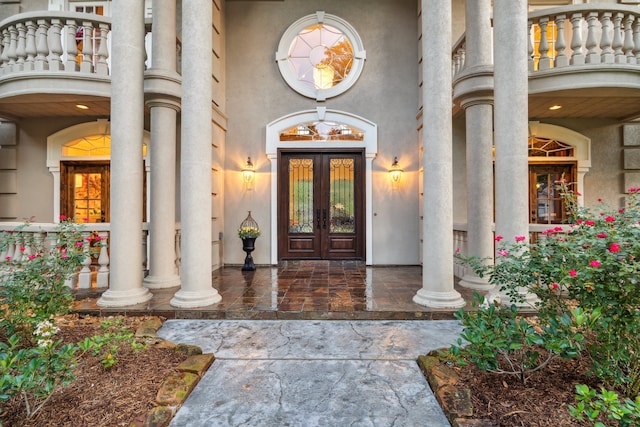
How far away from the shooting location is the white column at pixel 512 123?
3840mm

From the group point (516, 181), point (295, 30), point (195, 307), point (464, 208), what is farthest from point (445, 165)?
point (295, 30)

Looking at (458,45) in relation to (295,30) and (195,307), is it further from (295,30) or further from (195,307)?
(195,307)

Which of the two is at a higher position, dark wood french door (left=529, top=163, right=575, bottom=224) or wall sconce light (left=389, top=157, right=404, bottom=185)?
wall sconce light (left=389, top=157, right=404, bottom=185)

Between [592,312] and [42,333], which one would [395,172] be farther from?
[42,333]

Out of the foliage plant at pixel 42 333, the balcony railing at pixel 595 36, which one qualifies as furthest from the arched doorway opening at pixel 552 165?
the foliage plant at pixel 42 333

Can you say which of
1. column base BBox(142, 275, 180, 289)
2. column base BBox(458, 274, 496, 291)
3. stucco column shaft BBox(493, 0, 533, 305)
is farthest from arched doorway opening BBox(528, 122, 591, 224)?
column base BBox(142, 275, 180, 289)

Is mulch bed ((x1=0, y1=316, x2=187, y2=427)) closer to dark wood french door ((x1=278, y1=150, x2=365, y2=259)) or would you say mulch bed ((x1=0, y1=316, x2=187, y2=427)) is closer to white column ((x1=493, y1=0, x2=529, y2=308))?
white column ((x1=493, y1=0, x2=529, y2=308))

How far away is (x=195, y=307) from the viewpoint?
3.89m

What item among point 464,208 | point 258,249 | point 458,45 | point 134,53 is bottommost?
point 258,249

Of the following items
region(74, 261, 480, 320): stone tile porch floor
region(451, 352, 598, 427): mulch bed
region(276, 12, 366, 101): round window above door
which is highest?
region(276, 12, 366, 101): round window above door

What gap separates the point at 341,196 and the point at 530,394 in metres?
5.47

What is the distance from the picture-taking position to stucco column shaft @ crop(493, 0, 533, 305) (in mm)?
3840

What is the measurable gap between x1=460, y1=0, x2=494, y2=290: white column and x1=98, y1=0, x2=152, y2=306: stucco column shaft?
4.67 metres

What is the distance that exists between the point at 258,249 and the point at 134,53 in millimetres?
4179
